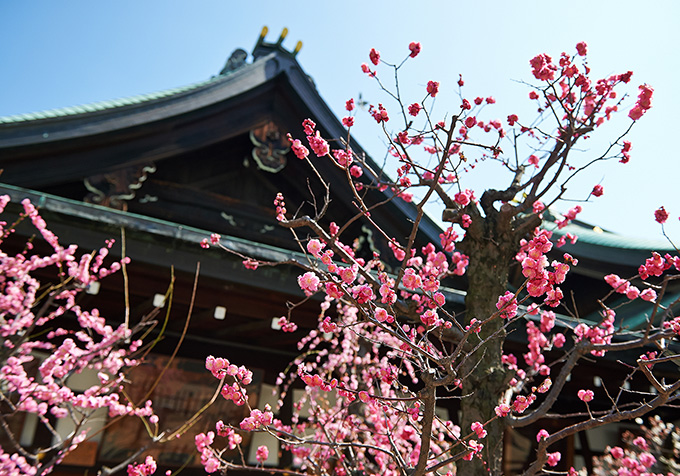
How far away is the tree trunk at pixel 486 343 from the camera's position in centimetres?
290

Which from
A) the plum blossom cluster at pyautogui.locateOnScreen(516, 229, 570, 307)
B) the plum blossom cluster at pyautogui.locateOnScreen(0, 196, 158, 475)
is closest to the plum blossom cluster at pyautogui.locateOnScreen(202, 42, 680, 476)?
the plum blossom cluster at pyautogui.locateOnScreen(516, 229, 570, 307)

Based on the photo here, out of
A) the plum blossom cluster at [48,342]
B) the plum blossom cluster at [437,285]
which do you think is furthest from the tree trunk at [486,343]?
the plum blossom cluster at [48,342]

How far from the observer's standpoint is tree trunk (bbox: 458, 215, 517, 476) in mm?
2902

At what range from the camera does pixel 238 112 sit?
5750 mm

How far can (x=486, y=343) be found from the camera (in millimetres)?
3045

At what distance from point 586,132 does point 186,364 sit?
190 inches

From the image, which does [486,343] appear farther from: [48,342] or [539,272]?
[48,342]

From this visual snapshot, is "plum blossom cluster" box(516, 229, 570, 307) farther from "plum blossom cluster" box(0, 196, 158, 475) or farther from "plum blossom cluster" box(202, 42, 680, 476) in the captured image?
"plum blossom cluster" box(0, 196, 158, 475)

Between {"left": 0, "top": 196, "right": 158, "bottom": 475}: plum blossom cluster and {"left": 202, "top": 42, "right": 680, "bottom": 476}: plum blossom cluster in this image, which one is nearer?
{"left": 202, "top": 42, "right": 680, "bottom": 476}: plum blossom cluster

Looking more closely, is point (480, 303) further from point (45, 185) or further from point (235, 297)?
point (45, 185)

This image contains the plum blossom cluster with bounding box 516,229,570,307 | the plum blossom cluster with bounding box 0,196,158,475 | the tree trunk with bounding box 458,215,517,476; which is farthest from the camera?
the plum blossom cluster with bounding box 0,196,158,475

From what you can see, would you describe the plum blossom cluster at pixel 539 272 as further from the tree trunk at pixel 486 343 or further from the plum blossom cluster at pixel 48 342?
the plum blossom cluster at pixel 48 342

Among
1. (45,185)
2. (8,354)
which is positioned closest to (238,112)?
(45,185)

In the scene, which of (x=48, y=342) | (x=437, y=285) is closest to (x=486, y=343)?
(x=437, y=285)
